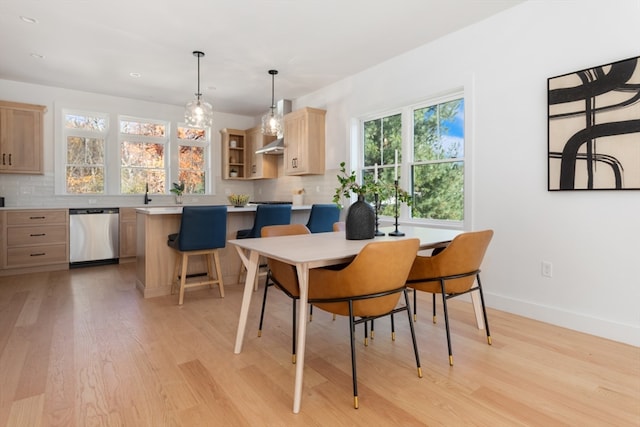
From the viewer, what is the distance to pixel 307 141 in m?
5.26

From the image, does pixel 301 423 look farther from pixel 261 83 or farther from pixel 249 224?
pixel 261 83

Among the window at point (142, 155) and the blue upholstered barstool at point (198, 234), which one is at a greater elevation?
the window at point (142, 155)

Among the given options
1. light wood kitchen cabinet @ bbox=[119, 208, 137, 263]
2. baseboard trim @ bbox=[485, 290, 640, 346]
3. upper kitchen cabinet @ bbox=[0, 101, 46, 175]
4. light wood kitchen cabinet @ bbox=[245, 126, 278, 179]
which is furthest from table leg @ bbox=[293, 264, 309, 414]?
upper kitchen cabinet @ bbox=[0, 101, 46, 175]

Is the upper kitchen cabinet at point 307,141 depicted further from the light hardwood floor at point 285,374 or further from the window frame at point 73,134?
the window frame at point 73,134

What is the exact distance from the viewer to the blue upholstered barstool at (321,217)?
4074 mm

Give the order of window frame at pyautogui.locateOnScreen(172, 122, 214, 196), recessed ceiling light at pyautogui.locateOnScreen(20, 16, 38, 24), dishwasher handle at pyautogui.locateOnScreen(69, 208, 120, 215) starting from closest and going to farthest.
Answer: recessed ceiling light at pyautogui.locateOnScreen(20, 16, 38, 24)
dishwasher handle at pyautogui.locateOnScreen(69, 208, 120, 215)
window frame at pyautogui.locateOnScreen(172, 122, 214, 196)

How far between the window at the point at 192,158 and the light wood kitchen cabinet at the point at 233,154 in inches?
13.6

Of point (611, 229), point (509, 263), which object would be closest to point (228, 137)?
point (509, 263)

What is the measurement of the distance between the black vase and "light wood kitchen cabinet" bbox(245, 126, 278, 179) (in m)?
4.50

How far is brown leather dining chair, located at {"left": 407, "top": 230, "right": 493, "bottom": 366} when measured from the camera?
2.11 metres

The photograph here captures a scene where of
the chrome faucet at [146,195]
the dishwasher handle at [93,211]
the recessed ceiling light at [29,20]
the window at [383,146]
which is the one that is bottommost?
the dishwasher handle at [93,211]

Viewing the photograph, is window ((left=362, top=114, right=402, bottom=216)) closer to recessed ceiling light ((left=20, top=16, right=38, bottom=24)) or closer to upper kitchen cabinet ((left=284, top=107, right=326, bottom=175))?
upper kitchen cabinet ((left=284, top=107, right=326, bottom=175))

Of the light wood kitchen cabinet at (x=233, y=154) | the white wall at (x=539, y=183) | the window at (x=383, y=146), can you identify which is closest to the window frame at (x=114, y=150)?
the light wood kitchen cabinet at (x=233, y=154)

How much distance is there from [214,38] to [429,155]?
267 centimetres
